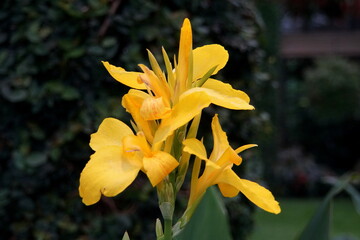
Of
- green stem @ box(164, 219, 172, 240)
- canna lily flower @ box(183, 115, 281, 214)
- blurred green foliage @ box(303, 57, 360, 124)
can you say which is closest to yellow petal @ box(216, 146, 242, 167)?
canna lily flower @ box(183, 115, 281, 214)

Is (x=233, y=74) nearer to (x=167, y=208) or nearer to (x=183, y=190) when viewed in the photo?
(x=183, y=190)

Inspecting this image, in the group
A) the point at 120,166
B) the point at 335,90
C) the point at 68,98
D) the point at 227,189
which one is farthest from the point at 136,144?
the point at 335,90

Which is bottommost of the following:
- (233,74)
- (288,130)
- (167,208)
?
(288,130)

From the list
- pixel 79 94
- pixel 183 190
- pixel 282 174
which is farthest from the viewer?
pixel 282 174

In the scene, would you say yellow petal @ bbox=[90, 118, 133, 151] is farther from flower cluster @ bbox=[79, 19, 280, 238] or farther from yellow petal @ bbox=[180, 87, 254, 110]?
yellow petal @ bbox=[180, 87, 254, 110]

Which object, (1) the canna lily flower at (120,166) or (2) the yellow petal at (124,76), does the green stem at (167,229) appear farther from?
(2) the yellow petal at (124,76)

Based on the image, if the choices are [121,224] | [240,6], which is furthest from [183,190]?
[240,6]

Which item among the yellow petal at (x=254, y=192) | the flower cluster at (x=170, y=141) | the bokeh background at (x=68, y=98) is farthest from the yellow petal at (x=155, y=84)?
the bokeh background at (x=68, y=98)
